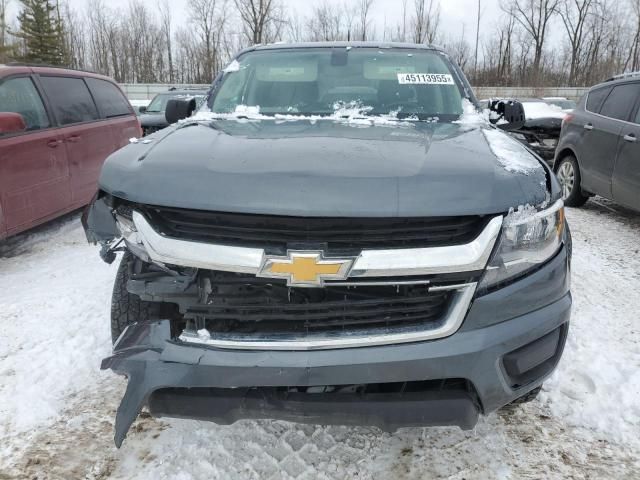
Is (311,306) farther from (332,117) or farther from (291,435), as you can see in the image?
(332,117)

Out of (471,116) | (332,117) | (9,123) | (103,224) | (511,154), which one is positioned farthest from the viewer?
(9,123)

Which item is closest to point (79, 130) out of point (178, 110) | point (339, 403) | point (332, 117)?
point (178, 110)

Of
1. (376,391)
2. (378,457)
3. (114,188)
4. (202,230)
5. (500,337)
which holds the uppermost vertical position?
(114,188)

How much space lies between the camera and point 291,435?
88.5 inches

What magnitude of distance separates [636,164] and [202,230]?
4973 mm

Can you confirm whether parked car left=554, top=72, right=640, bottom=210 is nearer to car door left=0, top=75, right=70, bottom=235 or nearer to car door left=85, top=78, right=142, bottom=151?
car door left=85, top=78, right=142, bottom=151

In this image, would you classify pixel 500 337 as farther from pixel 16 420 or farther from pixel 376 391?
pixel 16 420

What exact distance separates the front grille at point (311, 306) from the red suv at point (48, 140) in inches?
122

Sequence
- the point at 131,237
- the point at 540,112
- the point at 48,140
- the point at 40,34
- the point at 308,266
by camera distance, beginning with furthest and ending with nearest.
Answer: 1. the point at 40,34
2. the point at 540,112
3. the point at 48,140
4. the point at 131,237
5. the point at 308,266

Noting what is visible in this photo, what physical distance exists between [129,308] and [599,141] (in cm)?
569

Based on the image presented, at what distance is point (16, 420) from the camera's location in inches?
92.5

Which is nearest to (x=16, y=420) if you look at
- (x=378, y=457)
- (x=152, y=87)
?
(x=378, y=457)

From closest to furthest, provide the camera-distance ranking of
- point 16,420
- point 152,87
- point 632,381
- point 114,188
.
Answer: point 114,188
point 16,420
point 632,381
point 152,87

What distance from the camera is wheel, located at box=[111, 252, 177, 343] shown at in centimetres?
190
